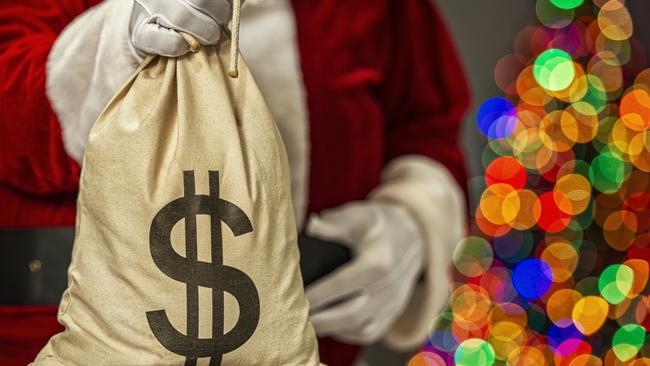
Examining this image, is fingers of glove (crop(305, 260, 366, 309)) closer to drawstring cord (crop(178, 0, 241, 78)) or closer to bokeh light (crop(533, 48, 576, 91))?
drawstring cord (crop(178, 0, 241, 78))

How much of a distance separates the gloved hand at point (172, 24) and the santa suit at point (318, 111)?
0.14 feet

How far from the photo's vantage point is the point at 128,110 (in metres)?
0.59

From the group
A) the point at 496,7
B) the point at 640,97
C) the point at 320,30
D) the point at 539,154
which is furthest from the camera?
the point at 496,7

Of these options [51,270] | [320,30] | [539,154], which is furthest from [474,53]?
[51,270]

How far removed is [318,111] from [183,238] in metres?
0.32

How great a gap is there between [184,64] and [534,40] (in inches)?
52.9

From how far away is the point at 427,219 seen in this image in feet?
3.26

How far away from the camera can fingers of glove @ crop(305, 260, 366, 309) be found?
83 centimetres

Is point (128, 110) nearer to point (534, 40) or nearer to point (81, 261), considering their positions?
point (81, 261)

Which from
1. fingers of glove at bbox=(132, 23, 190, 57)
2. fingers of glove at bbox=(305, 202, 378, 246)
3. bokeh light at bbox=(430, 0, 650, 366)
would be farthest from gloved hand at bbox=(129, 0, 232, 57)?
bokeh light at bbox=(430, 0, 650, 366)

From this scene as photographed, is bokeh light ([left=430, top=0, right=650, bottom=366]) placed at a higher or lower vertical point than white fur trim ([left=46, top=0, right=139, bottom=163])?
lower

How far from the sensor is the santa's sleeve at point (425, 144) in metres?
1.00

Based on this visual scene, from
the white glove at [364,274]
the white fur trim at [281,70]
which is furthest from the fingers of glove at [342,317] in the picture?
the white fur trim at [281,70]

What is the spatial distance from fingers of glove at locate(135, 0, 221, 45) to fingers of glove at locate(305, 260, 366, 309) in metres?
0.32
